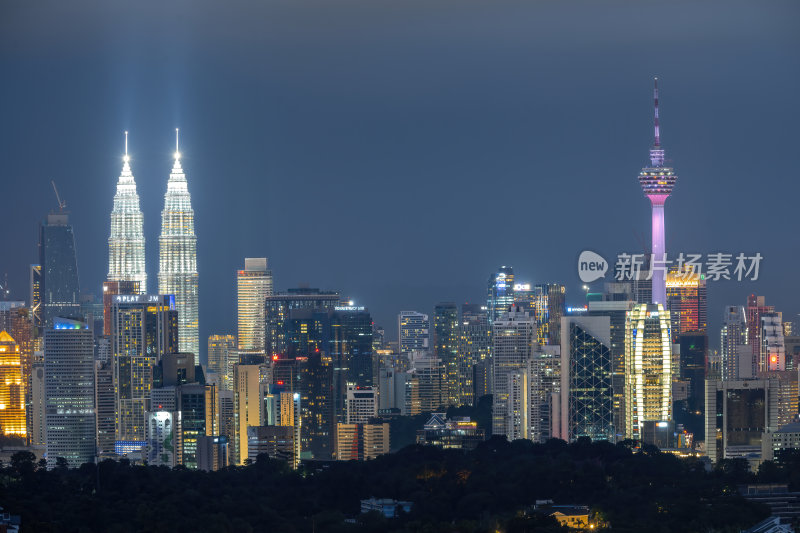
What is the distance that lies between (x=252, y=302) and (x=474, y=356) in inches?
404

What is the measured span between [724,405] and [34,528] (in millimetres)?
30114

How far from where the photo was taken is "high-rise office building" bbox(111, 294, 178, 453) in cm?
5906

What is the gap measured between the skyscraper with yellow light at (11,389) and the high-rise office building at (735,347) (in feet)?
81.7

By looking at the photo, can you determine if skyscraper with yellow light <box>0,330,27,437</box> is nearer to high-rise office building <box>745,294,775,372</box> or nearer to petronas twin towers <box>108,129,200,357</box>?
petronas twin towers <box>108,129,200,357</box>

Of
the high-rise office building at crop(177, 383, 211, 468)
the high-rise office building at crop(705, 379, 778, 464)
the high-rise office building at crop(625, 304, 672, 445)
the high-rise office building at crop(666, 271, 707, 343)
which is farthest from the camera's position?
the high-rise office building at crop(666, 271, 707, 343)

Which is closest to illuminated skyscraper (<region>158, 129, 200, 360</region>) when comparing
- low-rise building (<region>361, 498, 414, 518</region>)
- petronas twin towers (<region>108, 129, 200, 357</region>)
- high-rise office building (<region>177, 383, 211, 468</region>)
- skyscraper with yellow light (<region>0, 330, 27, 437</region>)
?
petronas twin towers (<region>108, 129, 200, 357</region>)

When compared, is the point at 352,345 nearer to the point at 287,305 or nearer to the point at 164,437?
the point at 287,305

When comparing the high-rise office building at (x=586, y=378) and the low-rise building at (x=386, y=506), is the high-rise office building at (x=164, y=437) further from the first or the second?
the low-rise building at (x=386, y=506)

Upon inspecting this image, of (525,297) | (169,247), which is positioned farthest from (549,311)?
(169,247)

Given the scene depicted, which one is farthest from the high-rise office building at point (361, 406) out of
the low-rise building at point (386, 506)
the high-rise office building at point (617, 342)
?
the low-rise building at point (386, 506)

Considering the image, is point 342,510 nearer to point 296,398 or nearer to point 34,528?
point 34,528

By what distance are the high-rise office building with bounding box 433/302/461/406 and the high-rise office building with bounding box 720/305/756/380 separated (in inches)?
408

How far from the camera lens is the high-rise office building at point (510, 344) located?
2571 inches

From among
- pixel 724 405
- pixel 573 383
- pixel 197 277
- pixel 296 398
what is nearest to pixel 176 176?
pixel 197 277
